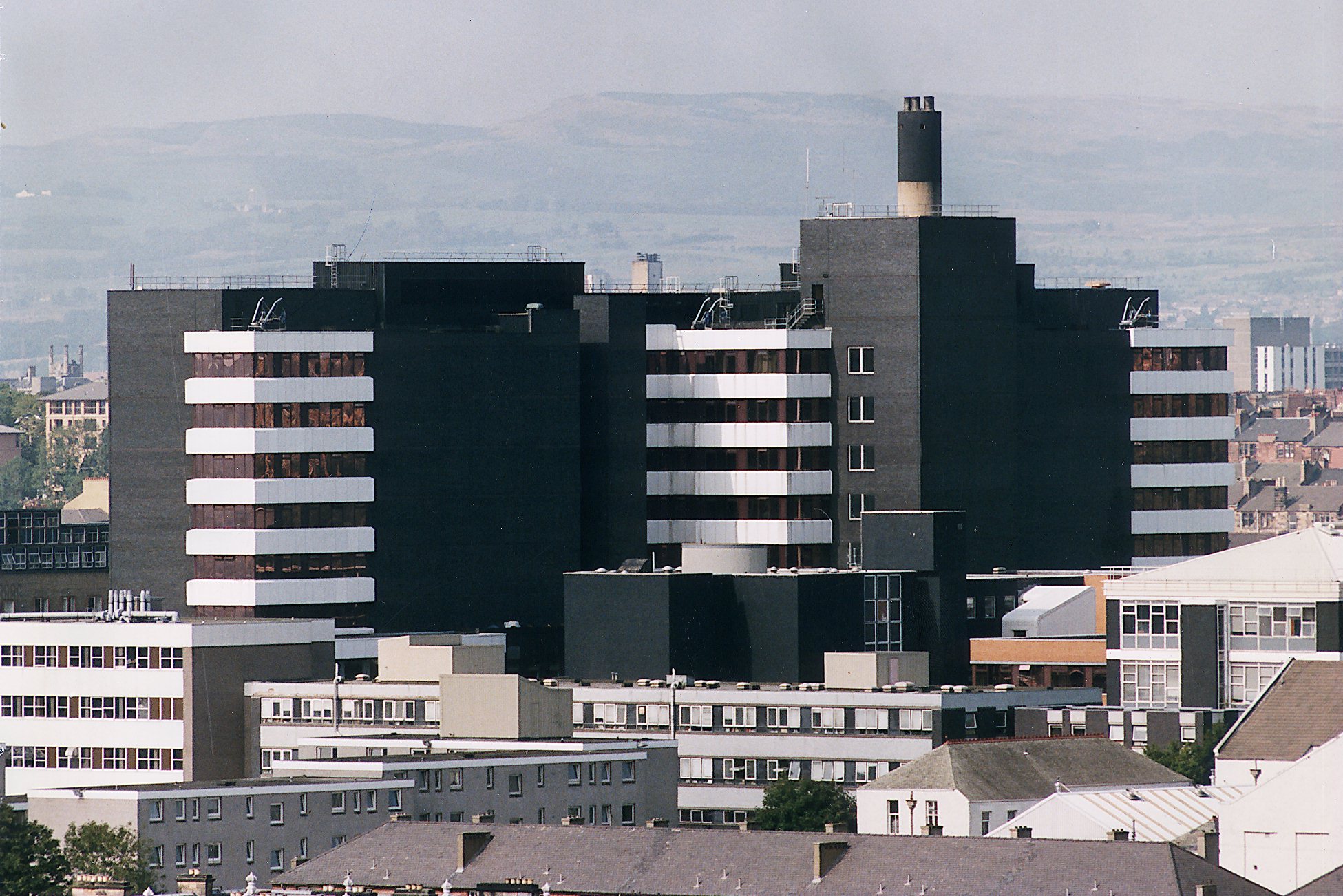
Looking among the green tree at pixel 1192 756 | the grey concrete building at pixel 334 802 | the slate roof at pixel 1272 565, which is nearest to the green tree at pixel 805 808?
the grey concrete building at pixel 334 802

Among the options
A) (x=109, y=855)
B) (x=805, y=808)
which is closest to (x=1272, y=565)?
(x=805, y=808)

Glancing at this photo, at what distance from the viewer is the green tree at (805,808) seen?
6914 inches

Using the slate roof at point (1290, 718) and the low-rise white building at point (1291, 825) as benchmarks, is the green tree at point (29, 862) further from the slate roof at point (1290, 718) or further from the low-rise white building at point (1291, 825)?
the slate roof at point (1290, 718)

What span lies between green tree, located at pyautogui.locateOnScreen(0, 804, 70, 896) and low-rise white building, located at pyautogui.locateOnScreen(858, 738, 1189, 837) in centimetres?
4010

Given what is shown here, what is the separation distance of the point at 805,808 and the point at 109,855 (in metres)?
40.3

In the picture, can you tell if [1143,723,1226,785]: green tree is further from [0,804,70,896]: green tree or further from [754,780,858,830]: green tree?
[0,804,70,896]: green tree

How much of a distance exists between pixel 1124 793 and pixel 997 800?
7654mm

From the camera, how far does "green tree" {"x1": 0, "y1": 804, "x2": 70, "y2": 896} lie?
150375mm

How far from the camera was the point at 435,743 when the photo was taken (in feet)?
605

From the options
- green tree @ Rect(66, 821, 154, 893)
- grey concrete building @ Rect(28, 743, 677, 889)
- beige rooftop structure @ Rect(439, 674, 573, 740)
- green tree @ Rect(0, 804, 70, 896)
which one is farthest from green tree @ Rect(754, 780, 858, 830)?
green tree @ Rect(0, 804, 70, 896)

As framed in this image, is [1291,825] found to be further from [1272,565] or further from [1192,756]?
[1272,565]

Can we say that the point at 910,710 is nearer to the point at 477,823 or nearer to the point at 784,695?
the point at 784,695

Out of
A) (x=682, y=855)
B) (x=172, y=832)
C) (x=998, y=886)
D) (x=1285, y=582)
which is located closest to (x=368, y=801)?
(x=172, y=832)

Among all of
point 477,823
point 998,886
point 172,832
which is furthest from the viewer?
point 172,832
